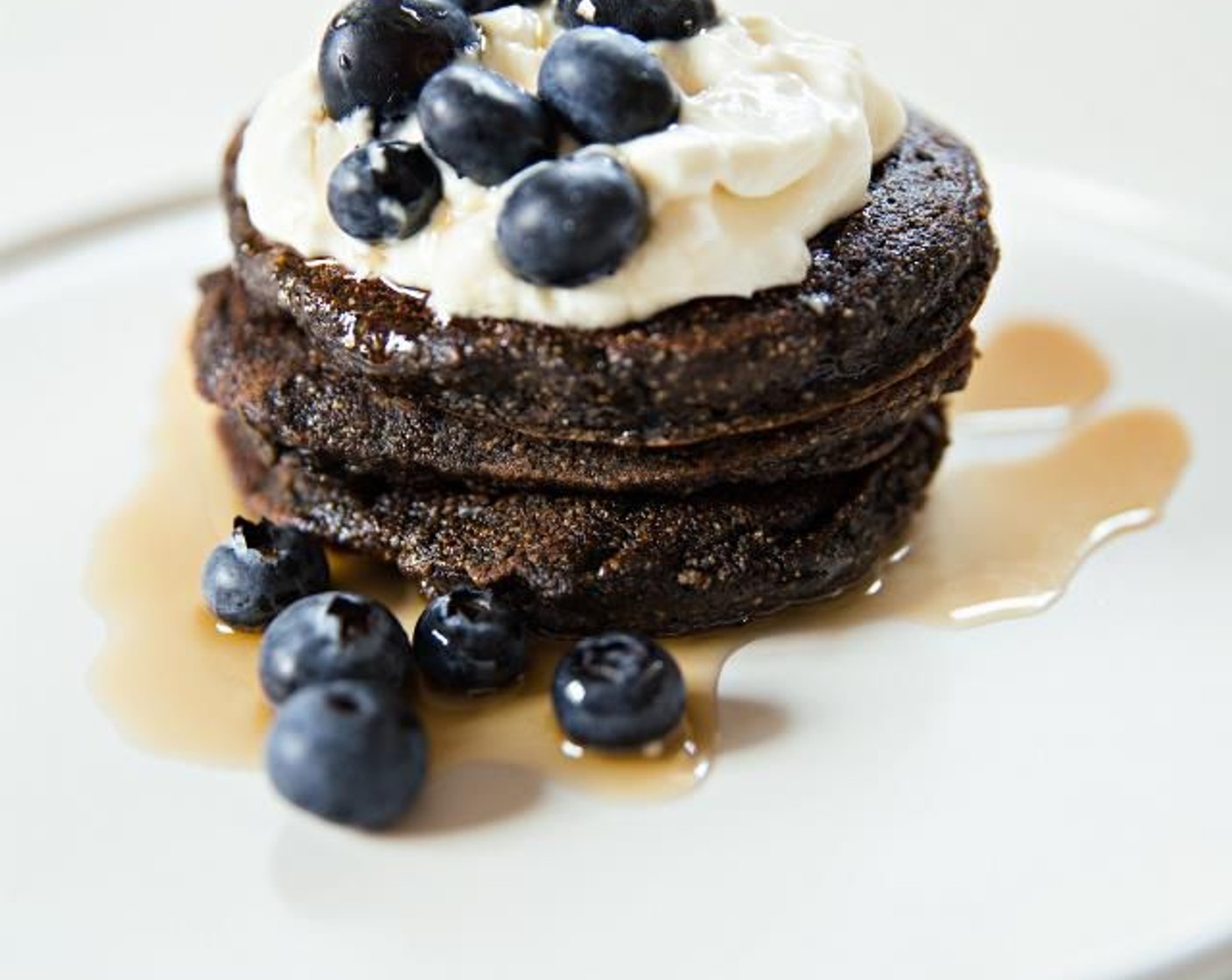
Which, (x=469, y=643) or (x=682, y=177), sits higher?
(x=682, y=177)

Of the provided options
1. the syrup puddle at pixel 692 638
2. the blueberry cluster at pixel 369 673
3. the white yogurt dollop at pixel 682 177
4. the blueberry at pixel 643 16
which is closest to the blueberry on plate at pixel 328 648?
the blueberry cluster at pixel 369 673

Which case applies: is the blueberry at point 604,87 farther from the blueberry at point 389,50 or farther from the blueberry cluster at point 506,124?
the blueberry at point 389,50

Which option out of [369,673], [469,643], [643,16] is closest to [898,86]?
[643,16]

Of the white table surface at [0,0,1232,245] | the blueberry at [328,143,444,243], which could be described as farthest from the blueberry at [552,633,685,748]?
the white table surface at [0,0,1232,245]

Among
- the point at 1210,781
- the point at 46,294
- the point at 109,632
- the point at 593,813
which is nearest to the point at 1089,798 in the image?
the point at 1210,781

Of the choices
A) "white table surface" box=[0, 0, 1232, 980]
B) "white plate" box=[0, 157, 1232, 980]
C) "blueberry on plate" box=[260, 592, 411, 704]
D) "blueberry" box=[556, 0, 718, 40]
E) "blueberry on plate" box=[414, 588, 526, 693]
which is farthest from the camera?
"white table surface" box=[0, 0, 1232, 980]

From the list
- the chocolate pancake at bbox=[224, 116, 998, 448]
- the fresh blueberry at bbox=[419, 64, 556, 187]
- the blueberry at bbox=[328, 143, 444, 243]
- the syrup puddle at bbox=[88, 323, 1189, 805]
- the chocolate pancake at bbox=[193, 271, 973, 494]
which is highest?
the fresh blueberry at bbox=[419, 64, 556, 187]

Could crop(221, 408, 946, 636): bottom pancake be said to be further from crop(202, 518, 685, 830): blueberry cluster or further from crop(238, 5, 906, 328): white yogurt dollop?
crop(238, 5, 906, 328): white yogurt dollop

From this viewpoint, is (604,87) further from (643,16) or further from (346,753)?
(346,753)
